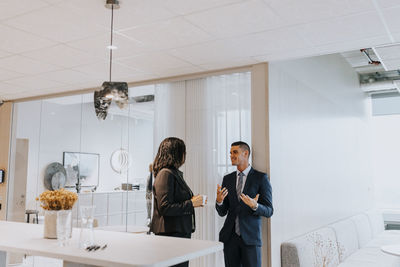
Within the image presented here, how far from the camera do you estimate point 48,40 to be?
3395 mm

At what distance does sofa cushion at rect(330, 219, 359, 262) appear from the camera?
498 centimetres

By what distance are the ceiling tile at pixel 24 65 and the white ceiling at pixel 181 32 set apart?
0.03ft

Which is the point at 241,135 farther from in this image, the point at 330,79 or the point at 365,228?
the point at 365,228

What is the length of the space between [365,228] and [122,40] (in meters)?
5.16

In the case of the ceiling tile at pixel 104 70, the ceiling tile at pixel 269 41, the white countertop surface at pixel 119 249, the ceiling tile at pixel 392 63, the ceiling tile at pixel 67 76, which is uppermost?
the ceiling tile at pixel 392 63

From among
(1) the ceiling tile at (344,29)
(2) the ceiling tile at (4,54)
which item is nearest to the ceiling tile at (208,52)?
(1) the ceiling tile at (344,29)

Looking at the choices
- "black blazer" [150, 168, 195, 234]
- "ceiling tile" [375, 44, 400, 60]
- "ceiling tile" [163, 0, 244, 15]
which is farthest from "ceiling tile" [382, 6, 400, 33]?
"black blazer" [150, 168, 195, 234]

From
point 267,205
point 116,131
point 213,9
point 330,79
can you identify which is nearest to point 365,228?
point 330,79

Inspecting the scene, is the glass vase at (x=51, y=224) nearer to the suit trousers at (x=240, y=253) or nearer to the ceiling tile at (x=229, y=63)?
the suit trousers at (x=240, y=253)

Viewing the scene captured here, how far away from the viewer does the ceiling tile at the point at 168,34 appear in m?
2.99

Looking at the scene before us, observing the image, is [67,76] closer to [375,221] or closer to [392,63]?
[392,63]

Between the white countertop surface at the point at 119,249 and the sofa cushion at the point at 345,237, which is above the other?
the white countertop surface at the point at 119,249

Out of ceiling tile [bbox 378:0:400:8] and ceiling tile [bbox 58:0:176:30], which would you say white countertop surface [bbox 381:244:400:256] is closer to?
ceiling tile [bbox 378:0:400:8]

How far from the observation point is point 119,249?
7.02 ft
